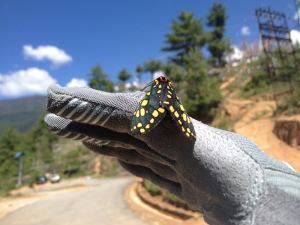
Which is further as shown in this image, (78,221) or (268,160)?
(78,221)

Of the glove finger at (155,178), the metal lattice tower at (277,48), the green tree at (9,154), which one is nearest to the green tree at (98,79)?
the green tree at (9,154)

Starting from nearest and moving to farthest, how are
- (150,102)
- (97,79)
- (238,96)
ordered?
(150,102) < (238,96) < (97,79)

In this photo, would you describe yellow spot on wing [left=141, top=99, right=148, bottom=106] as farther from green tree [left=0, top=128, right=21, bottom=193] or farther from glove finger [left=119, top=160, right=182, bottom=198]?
green tree [left=0, top=128, right=21, bottom=193]

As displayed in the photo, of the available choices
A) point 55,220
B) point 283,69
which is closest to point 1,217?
point 55,220

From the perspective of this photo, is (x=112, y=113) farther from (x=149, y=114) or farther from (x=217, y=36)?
(x=217, y=36)

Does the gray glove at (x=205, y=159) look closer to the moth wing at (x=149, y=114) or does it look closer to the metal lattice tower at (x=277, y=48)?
the moth wing at (x=149, y=114)

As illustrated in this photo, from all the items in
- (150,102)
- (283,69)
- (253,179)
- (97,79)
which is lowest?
(253,179)

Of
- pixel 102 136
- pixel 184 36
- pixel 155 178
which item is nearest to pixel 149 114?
pixel 102 136

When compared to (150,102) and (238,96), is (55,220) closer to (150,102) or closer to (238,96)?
(150,102)
